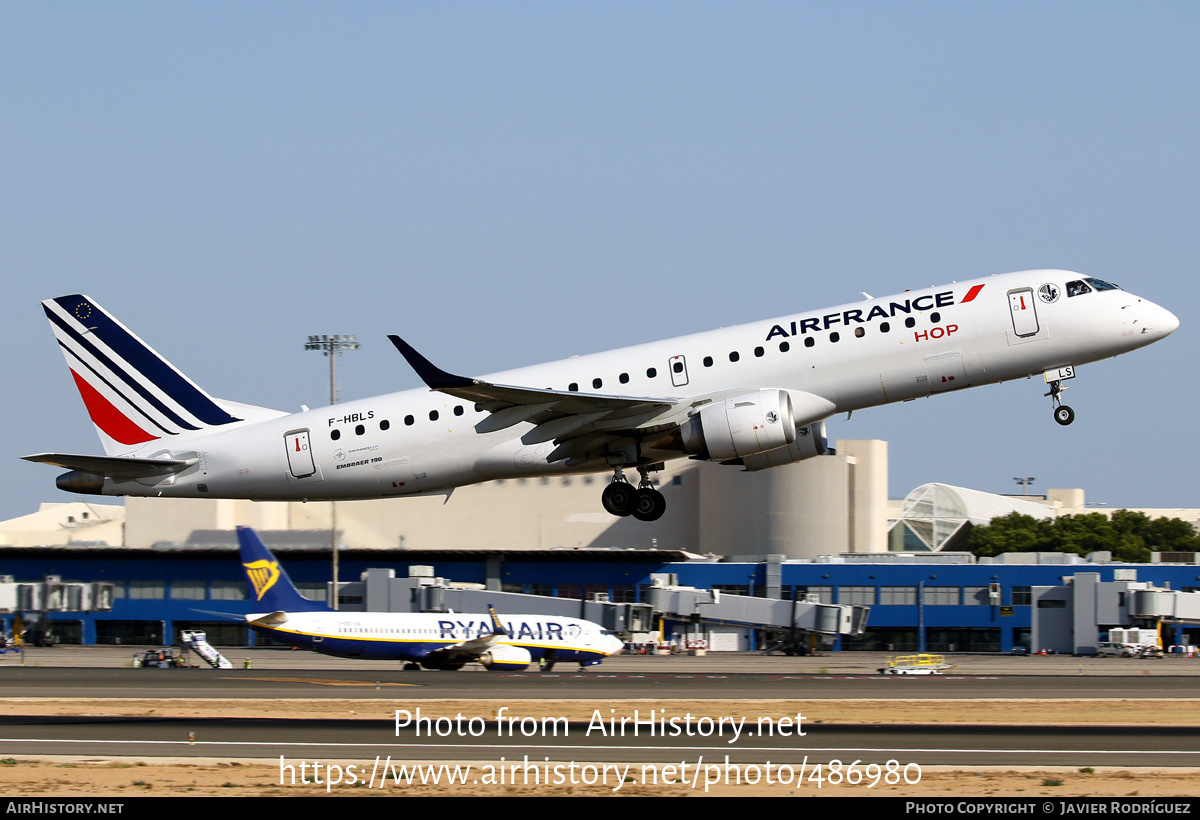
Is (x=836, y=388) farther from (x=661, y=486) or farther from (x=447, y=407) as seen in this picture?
(x=661, y=486)

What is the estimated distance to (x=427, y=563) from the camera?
329 feet

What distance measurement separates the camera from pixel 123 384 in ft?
138

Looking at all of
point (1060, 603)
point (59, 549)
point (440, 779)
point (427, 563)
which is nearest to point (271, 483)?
point (440, 779)

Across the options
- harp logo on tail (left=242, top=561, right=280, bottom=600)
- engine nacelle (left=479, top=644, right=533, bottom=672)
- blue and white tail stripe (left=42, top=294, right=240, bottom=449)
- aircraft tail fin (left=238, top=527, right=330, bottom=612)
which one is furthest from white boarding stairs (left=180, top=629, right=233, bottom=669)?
blue and white tail stripe (left=42, top=294, right=240, bottom=449)

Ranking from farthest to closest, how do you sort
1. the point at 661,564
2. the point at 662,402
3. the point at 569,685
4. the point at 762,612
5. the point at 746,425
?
the point at 661,564
the point at 762,612
the point at 569,685
the point at 662,402
the point at 746,425

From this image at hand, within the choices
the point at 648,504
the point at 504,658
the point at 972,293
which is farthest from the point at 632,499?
the point at 504,658

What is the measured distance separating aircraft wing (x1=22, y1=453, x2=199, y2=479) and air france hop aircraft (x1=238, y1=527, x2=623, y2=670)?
16638mm

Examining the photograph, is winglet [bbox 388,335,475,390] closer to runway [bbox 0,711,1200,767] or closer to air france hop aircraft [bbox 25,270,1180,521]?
air france hop aircraft [bbox 25,270,1180,521]

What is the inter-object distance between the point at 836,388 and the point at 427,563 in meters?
68.8

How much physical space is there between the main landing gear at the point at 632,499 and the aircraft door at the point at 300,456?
824cm

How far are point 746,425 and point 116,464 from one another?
17291mm

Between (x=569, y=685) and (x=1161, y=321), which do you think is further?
(x=569, y=685)

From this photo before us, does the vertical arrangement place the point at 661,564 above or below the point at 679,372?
below

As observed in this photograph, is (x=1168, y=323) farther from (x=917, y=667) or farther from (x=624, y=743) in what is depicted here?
(x=917, y=667)
